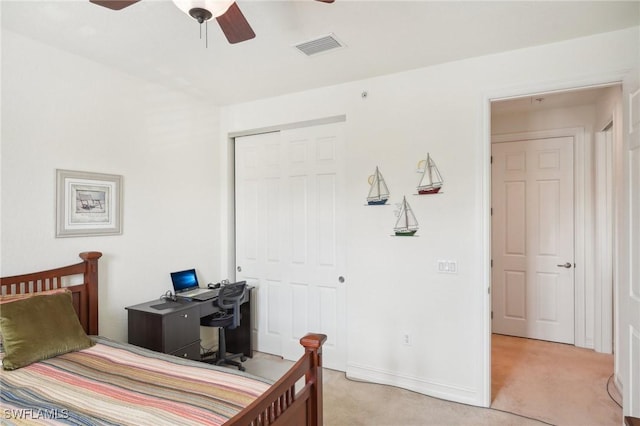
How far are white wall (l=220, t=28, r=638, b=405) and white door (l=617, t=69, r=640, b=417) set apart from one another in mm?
328

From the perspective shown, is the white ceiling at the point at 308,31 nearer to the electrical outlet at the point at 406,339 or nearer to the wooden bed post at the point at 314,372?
the wooden bed post at the point at 314,372

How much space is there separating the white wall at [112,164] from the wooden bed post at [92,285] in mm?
113

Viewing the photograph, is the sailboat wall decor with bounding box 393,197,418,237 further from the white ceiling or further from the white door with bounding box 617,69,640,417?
the white door with bounding box 617,69,640,417

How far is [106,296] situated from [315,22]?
8.37 feet

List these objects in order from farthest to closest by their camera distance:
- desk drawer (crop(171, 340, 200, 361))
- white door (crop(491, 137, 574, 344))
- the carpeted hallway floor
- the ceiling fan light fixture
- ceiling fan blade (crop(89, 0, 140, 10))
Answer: white door (crop(491, 137, 574, 344)), desk drawer (crop(171, 340, 200, 361)), the carpeted hallway floor, ceiling fan blade (crop(89, 0, 140, 10)), the ceiling fan light fixture

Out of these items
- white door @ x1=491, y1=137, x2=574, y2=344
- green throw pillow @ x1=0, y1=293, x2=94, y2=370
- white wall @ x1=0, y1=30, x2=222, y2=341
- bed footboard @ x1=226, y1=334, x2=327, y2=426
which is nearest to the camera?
bed footboard @ x1=226, y1=334, x2=327, y2=426

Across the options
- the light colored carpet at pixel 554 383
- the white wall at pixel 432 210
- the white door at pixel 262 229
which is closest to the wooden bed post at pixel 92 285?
the white door at pixel 262 229

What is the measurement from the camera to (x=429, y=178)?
2869 millimetres

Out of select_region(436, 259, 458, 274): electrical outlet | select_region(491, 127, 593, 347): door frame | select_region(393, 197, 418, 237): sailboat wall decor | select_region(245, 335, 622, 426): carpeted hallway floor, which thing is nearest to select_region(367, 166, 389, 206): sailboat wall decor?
select_region(393, 197, 418, 237): sailboat wall decor

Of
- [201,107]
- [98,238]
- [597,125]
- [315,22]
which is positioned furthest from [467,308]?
[201,107]

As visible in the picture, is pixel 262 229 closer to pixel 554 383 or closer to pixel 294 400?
pixel 294 400

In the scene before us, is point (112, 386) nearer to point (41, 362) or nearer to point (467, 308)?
point (41, 362)

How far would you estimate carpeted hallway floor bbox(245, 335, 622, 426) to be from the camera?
2506 mm

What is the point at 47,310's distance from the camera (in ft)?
6.88
